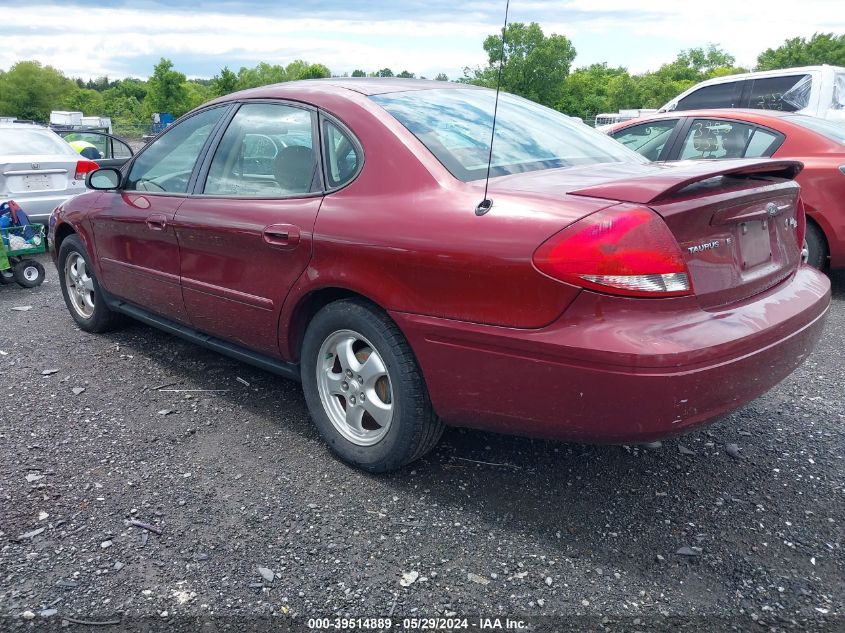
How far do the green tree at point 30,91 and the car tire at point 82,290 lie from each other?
102m

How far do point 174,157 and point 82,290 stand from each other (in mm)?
1636

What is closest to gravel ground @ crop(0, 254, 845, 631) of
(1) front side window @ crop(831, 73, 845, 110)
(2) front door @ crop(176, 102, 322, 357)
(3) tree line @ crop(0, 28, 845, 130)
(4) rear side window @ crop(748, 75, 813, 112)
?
(2) front door @ crop(176, 102, 322, 357)

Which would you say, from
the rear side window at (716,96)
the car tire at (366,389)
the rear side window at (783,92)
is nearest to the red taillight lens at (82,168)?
the car tire at (366,389)

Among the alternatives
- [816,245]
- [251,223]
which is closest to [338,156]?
[251,223]

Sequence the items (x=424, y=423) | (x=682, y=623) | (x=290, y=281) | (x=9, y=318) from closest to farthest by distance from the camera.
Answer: (x=682, y=623)
(x=424, y=423)
(x=290, y=281)
(x=9, y=318)

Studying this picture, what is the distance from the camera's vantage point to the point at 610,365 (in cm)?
226

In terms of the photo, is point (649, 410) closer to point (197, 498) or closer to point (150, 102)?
point (197, 498)

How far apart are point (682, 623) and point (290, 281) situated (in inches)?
78.3

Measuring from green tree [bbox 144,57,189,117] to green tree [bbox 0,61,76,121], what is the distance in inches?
1152

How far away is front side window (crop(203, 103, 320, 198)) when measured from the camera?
3.26 meters

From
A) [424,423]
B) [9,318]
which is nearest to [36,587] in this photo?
[424,423]

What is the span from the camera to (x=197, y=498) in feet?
9.61

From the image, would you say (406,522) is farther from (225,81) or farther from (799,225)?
(225,81)

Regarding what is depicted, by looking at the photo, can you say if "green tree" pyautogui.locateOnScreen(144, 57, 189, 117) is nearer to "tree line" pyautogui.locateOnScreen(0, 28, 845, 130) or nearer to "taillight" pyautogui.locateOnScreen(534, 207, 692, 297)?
"tree line" pyautogui.locateOnScreen(0, 28, 845, 130)
